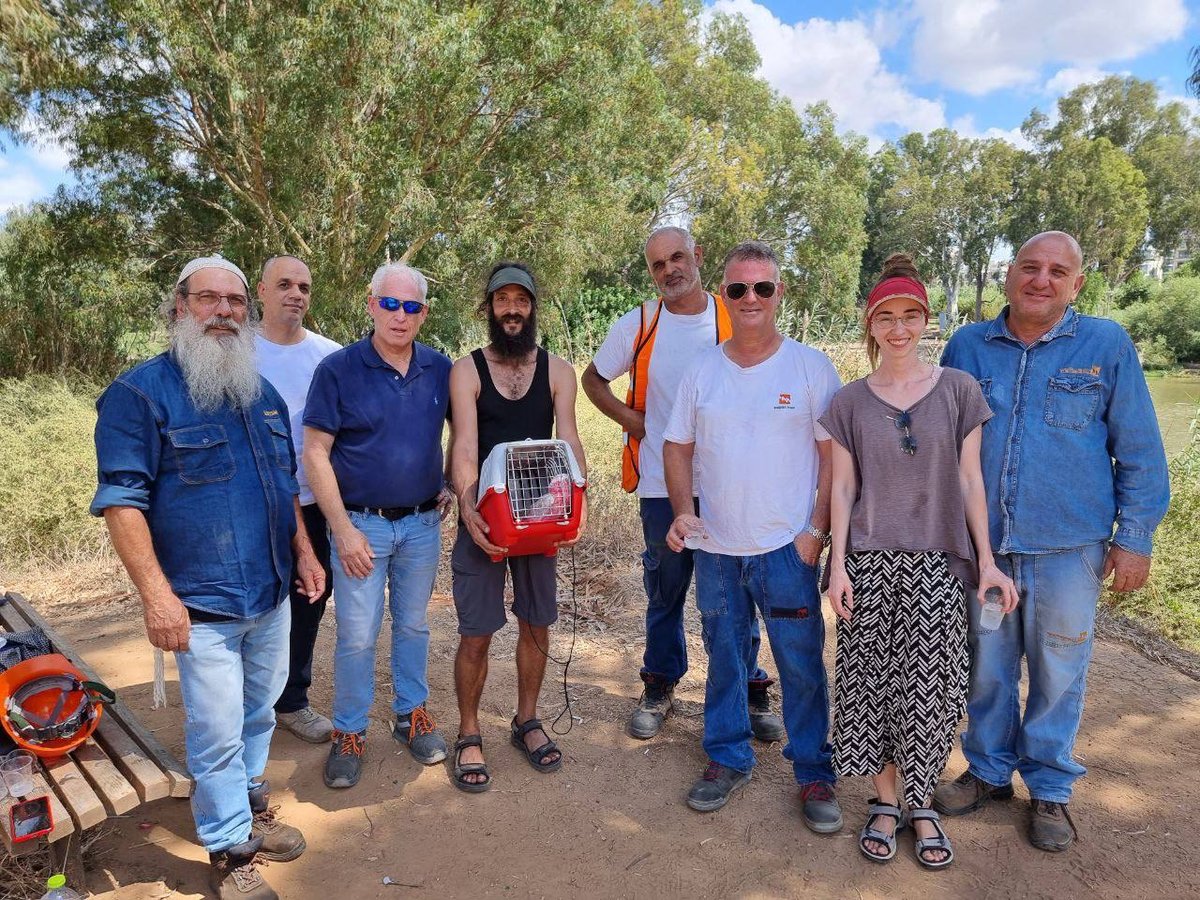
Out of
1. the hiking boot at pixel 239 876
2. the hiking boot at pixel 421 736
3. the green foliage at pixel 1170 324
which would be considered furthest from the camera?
the green foliage at pixel 1170 324

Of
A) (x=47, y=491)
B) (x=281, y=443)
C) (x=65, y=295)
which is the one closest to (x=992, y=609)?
(x=281, y=443)

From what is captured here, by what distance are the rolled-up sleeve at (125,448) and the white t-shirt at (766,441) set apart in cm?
175

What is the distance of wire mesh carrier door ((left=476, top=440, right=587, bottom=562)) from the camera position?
8.98 ft

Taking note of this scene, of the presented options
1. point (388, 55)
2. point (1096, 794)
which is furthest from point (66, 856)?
point (388, 55)

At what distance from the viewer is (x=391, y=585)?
321 centimetres

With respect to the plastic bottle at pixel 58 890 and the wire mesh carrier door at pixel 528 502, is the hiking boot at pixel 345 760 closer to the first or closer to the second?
the plastic bottle at pixel 58 890

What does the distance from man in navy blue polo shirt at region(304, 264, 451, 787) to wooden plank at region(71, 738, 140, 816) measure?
0.81 m

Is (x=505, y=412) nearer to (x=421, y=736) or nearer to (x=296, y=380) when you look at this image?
(x=296, y=380)

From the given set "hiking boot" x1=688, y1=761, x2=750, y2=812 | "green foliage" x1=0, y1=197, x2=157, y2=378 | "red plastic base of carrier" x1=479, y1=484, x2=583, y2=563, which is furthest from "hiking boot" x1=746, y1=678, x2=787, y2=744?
"green foliage" x1=0, y1=197, x2=157, y2=378

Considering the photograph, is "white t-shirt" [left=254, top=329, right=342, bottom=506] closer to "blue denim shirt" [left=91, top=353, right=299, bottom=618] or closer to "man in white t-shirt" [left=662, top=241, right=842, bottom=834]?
"blue denim shirt" [left=91, top=353, right=299, bottom=618]

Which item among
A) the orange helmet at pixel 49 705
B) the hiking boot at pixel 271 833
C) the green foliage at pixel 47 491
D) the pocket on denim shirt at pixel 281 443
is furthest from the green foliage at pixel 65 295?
the hiking boot at pixel 271 833

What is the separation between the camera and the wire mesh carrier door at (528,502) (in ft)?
8.98

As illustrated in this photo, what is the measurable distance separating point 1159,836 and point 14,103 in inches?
439

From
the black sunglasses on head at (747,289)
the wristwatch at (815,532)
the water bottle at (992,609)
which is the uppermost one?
the black sunglasses on head at (747,289)
